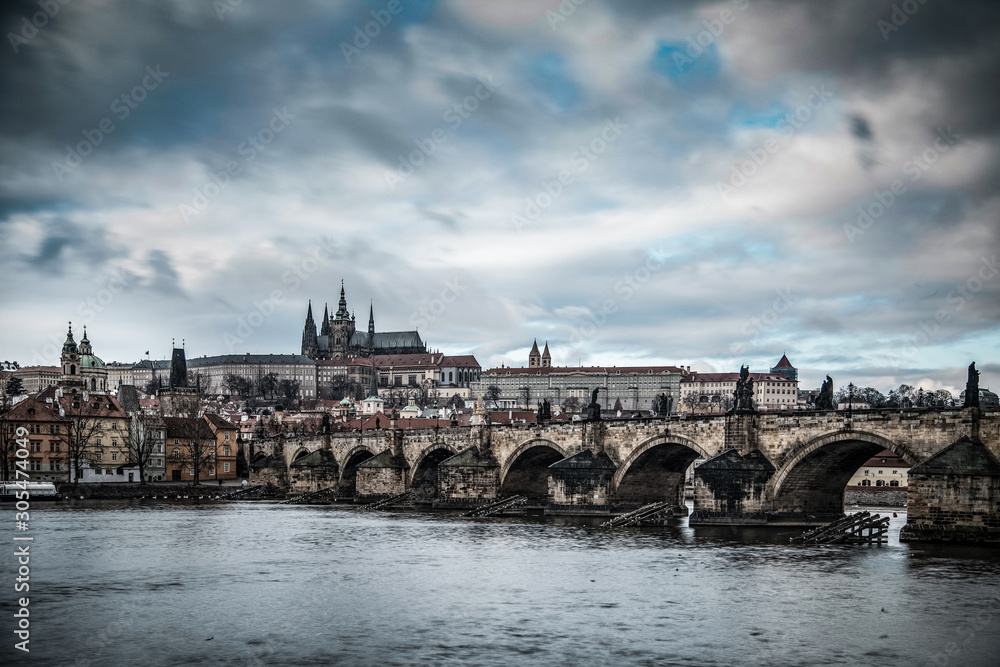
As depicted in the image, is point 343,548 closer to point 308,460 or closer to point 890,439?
point 890,439

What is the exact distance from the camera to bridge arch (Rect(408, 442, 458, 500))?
70562 mm

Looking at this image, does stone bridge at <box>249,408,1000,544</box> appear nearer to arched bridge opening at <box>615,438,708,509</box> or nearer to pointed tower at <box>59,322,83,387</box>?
arched bridge opening at <box>615,438,708,509</box>

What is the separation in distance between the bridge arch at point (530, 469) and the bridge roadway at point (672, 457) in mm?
88

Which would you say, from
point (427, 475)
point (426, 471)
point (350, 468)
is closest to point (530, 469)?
point (426, 471)

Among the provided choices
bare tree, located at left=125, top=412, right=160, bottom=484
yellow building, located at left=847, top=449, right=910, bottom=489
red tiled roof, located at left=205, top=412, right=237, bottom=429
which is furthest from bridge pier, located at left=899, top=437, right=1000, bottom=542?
red tiled roof, located at left=205, top=412, right=237, bottom=429

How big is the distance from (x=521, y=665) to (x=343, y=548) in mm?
21396

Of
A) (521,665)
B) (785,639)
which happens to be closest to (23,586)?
(521,665)

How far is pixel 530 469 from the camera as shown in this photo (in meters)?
63.5

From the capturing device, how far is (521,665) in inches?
791

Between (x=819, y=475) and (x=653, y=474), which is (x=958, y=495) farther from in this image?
(x=653, y=474)

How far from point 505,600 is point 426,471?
152 ft

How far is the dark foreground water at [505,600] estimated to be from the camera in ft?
69.7

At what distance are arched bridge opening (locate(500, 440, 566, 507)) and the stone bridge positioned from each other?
89 mm

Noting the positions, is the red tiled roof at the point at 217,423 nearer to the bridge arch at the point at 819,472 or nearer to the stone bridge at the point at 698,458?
the stone bridge at the point at 698,458
